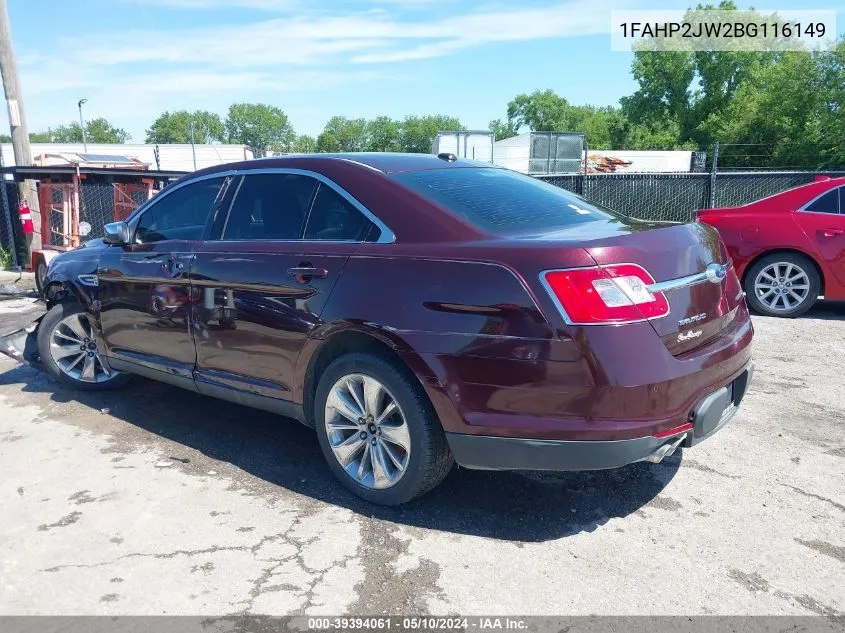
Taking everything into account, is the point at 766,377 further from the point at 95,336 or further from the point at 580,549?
the point at 95,336

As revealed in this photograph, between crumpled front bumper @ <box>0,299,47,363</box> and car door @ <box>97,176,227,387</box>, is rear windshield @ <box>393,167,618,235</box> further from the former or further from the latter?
crumpled front bumper @ <box>0,299,47,363</box>

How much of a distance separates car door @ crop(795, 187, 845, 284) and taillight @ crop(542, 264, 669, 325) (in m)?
5.30

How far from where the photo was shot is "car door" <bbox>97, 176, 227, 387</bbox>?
425 centimetres

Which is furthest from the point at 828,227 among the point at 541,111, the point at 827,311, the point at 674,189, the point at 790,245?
the point at 541,111

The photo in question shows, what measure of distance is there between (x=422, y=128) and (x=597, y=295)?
112 m

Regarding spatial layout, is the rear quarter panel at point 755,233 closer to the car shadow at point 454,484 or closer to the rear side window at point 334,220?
the car shadow at point 454,484

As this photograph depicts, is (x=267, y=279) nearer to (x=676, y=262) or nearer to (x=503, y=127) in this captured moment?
(x=676, y=262)

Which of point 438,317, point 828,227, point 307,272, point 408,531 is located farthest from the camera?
point 828,227

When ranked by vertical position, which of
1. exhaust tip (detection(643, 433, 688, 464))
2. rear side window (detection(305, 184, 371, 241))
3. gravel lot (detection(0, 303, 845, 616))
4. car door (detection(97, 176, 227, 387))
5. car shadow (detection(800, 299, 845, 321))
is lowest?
gravel lot (detection(0, 303, 845, 616))

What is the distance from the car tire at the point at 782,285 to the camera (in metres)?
7.23

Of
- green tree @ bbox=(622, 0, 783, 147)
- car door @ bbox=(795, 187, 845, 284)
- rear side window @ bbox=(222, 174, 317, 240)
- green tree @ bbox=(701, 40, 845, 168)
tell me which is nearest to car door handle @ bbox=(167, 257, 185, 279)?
rear side window @ bbox=(222, 174, 317, 240)

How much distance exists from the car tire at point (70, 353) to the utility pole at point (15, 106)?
715cm

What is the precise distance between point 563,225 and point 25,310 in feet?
25.6

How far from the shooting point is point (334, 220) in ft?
11.8
